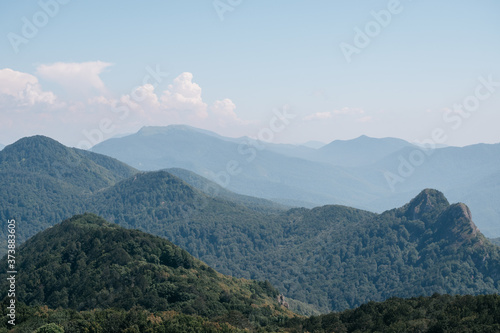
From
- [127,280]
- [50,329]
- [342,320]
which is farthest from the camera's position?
[127,280]

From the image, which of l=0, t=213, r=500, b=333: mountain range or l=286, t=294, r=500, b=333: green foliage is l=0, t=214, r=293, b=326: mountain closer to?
l=0, t=213, r=500, b=333: mountain range

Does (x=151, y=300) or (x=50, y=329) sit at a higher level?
(x=50, y=329)

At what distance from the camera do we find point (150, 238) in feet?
373

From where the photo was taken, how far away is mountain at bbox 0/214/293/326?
8825cm

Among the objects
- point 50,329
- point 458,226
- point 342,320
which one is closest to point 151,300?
point 50,329

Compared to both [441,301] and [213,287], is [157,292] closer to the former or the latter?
[213,287]

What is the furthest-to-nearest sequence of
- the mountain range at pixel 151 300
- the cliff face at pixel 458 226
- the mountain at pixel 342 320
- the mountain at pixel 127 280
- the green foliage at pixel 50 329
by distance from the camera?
the cliff face at pixel 458 226 → the mountain at pixel 127 280 → the mountain range at pixel 151 300 → the mountain at pixel 342 320 → the green foliage at pixel 50 329

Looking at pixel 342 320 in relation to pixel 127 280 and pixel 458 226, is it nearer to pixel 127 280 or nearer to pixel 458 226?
pixel 127 280

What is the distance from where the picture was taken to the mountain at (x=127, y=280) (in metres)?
88.2

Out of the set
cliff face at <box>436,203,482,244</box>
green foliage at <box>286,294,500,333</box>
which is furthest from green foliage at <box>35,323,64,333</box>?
cliff face at <box>436,203,482,244</box>

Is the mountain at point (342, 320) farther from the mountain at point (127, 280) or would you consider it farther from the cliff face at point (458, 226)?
the cliff face at point (458, 226)

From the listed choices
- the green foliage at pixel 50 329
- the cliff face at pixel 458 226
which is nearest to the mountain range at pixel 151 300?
the green foliage at pixel 50 329

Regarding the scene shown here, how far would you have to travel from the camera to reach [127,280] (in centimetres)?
9469

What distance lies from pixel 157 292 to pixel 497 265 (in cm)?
13729
